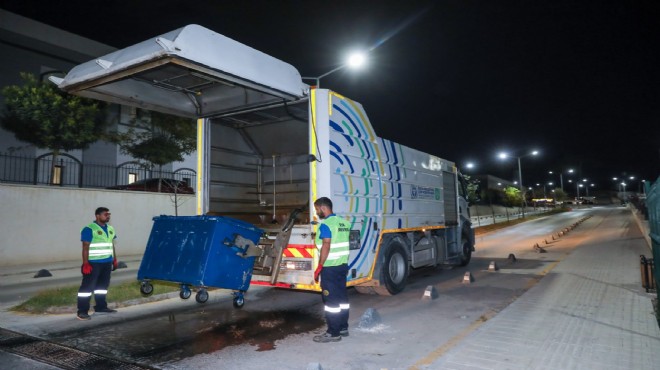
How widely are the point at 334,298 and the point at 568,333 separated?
109 inches

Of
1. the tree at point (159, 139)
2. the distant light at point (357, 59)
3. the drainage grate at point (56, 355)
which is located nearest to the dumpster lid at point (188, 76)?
the drainage grate at point (56, 355)

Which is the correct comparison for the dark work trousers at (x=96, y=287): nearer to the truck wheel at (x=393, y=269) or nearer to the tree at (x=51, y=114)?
the truck wheel at (x=393, y=269)

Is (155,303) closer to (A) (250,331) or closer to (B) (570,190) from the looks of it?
(A) (250,331)

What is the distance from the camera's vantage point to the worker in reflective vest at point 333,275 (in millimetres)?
4719

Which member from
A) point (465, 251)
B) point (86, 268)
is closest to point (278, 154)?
point (86, 268)

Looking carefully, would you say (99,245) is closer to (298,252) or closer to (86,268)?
(86,268)

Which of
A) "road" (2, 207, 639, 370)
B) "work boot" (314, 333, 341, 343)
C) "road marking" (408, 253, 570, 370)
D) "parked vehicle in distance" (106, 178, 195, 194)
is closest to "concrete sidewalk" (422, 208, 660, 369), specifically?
"road marking" (408, 253, 570, 370)

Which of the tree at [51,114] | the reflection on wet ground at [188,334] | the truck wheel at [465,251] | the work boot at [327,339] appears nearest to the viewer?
the reflection on wet ground at [188,334]

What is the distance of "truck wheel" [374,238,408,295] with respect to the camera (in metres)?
7.01

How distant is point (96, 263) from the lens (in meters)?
6.09

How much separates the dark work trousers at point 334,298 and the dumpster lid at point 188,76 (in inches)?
93.8

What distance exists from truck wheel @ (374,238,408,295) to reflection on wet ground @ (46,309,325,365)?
1.56m

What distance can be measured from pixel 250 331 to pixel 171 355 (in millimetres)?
1124

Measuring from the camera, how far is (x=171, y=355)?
14.1ft
